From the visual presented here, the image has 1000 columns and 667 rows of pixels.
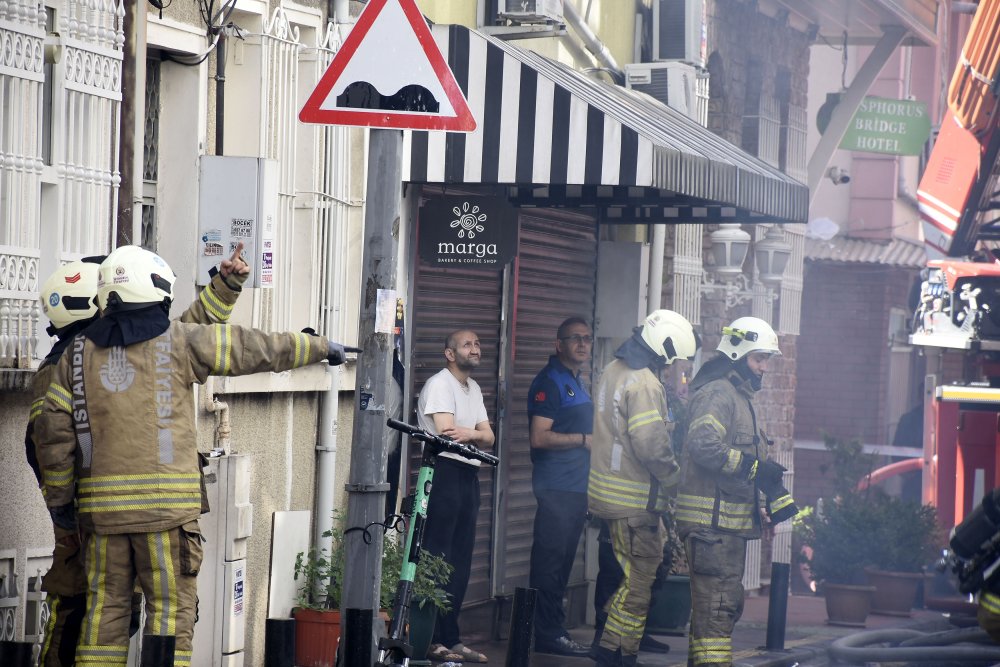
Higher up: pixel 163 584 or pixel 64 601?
pixel 163 584

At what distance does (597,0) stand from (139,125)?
551 cm

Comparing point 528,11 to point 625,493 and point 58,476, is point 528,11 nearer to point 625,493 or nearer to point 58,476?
point 625,493

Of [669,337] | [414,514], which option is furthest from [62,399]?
[669,337]

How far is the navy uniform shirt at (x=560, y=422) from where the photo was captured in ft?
33.9

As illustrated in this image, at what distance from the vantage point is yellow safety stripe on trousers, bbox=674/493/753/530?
29.6ft

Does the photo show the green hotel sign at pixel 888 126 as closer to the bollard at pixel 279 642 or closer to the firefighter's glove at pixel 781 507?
the firefighter's glove at pixel 781 507

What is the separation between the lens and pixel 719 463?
8867 millimetres

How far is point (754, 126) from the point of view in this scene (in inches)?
594

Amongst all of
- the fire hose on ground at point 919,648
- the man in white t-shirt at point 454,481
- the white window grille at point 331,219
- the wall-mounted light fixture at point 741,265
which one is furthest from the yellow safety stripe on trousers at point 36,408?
the wall-mounted light fixture at point 741,265

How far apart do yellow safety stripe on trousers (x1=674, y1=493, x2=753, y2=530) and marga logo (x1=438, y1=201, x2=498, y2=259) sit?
70.3 inches

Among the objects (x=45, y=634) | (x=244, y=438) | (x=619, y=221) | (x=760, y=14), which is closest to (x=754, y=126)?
(x=760, y=14)

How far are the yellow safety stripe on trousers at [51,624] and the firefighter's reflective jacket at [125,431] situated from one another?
0.52 meters

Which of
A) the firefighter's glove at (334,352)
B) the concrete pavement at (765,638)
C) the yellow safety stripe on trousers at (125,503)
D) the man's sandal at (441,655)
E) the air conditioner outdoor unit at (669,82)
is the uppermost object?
the air conditioner outdoor unit at (669,82)

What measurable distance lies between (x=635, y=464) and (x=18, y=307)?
4.05m
